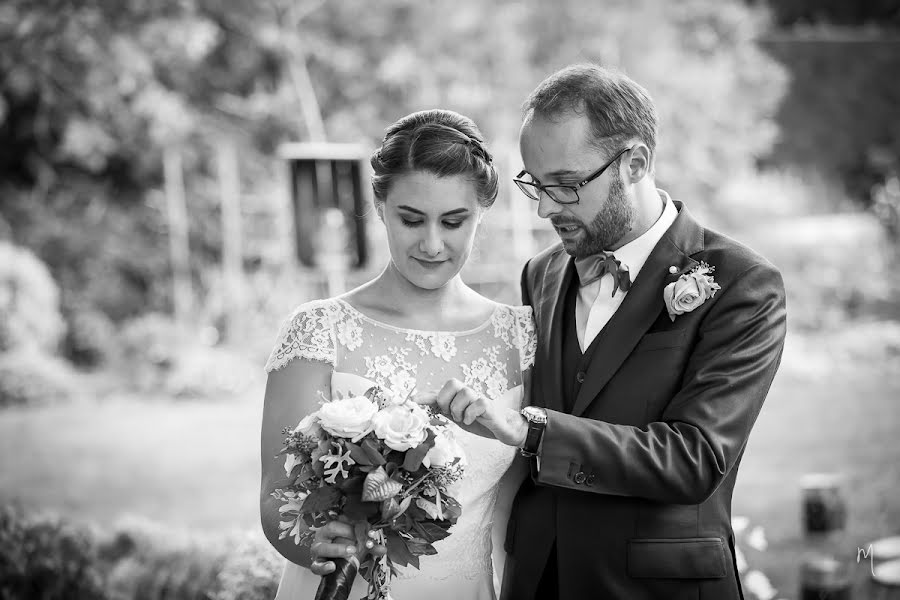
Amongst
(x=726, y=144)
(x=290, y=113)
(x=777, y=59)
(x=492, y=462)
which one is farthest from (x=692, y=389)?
(x=777, y=59)

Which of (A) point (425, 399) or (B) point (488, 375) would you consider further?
(B) point (488, 375)

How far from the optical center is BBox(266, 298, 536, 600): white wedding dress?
2.81 meters

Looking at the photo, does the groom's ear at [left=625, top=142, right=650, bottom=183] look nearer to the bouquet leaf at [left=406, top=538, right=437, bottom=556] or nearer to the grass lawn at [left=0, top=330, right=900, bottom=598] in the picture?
the bouquet leaf at [left=406, top=538, right=437, bottom=556]

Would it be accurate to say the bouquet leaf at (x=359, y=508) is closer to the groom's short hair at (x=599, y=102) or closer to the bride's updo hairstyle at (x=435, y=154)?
the bride's updo hairstyle at (x=435, y=154)

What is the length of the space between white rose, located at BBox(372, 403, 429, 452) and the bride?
55cm

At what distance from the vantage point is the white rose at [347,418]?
2.13 m

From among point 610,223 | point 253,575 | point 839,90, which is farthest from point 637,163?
point 839,90

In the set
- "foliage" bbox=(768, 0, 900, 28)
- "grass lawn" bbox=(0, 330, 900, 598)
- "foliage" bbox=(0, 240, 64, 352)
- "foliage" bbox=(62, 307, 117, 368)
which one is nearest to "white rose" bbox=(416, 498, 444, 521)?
"grass lawn" bbox=(0, 330, 900, 598)

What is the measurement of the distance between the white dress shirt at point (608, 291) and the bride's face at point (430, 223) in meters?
0.41

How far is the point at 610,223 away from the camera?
279 centimetres

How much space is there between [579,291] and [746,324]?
56 cm

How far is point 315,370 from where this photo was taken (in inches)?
109

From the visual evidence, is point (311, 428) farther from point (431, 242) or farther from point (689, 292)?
point (689, 292)

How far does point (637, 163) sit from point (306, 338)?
114cm
